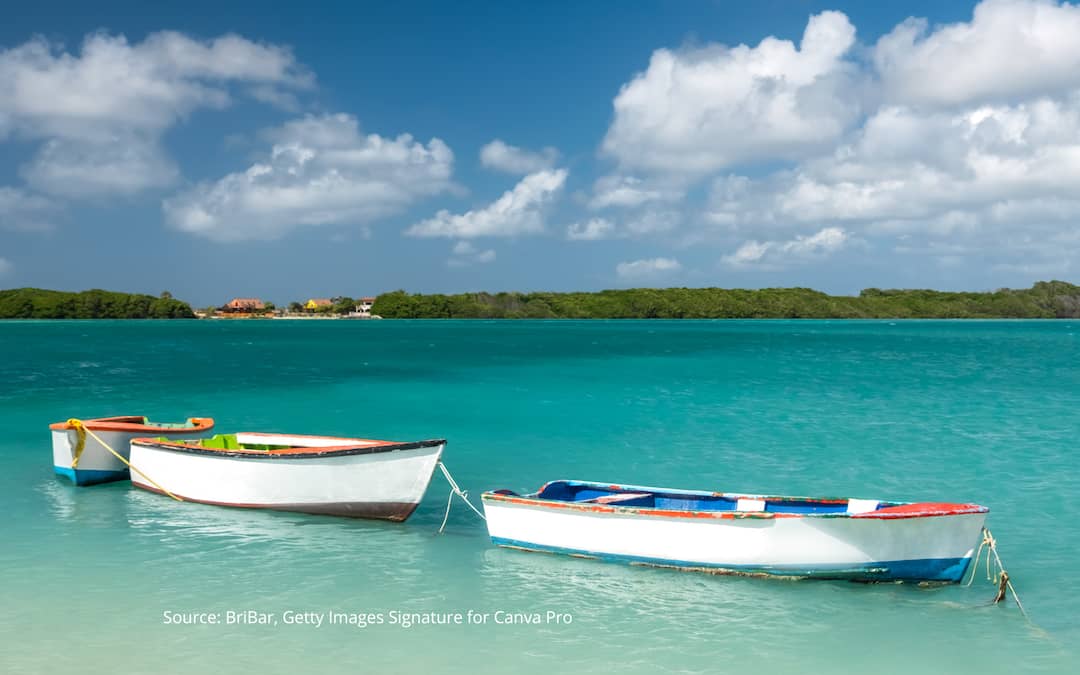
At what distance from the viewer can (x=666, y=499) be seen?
14.9 m

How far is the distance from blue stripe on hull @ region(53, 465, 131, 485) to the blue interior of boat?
12.3 m

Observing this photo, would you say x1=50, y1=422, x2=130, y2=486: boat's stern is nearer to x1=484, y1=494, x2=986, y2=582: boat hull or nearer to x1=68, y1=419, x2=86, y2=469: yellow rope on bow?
x1=68, y1=419, x2=86, y2=469: yellow rope on bow

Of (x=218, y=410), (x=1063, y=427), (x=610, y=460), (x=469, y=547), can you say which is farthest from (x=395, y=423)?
(x=1063, y=427)

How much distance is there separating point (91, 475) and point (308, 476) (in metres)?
7.71

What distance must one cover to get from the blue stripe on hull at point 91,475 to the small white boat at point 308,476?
2813 millimetres

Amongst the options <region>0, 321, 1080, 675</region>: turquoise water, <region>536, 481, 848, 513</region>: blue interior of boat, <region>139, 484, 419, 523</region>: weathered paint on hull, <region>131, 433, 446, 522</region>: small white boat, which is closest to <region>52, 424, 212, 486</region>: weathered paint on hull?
<region>0, 321, 1080, 675</region>: turquoise water

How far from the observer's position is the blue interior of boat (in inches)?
543

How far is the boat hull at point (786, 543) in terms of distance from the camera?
1196cm

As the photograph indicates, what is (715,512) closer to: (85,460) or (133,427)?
(133,427)

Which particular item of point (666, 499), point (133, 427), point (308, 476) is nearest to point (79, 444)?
point (133, 427)

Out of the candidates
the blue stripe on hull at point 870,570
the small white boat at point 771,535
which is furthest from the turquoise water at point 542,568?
the small white boat at point 771,535

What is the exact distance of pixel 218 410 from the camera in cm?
3609

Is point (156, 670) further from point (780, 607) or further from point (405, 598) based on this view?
point (780, 607)

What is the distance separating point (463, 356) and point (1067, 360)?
2321 inches
